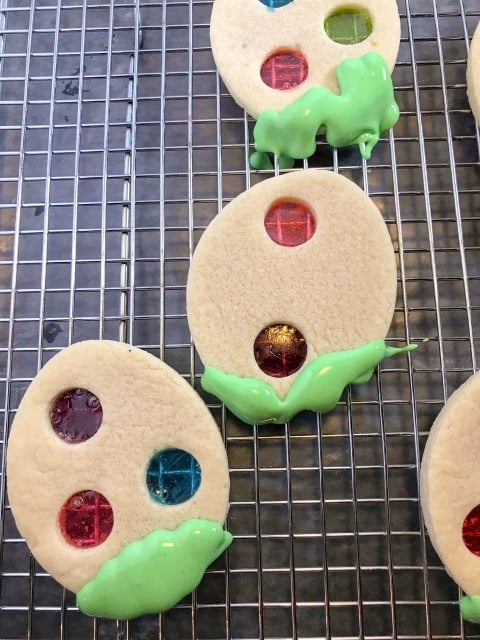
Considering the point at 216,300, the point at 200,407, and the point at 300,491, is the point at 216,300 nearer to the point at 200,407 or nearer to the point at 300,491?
the point at 200,407

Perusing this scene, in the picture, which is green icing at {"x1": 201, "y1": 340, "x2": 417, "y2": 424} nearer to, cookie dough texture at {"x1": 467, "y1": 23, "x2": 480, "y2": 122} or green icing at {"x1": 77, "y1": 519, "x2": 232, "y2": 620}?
green icing at {"x1": 77, "y1": 519, "x2": 232, "y2": 620}

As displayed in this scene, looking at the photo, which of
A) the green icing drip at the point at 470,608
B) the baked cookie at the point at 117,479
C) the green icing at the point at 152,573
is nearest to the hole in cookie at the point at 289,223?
the baked cookie at the point at 117,479

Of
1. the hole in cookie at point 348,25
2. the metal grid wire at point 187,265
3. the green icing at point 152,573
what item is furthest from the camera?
the hole in cookie at point 348,25

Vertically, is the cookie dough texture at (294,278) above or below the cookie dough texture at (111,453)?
above

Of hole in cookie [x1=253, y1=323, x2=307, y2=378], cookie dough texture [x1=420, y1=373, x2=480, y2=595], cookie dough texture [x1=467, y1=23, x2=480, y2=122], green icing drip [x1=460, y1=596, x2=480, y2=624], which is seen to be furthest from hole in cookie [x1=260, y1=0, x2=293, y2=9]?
green icing drip [x1=460, y1=596, x2=480, y2=624]

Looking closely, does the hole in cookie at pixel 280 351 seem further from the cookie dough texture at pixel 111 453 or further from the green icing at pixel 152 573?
the green icing at pixel 152 573

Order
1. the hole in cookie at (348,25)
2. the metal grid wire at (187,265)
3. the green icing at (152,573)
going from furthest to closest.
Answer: the hole in cookie at (348,25) < the metal grid wire at (187,265) < the green icing at (152,573)

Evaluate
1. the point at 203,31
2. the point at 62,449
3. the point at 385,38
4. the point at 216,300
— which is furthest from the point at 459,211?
the point at 62,449
